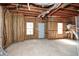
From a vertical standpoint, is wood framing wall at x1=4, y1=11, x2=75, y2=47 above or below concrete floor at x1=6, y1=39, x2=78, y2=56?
above

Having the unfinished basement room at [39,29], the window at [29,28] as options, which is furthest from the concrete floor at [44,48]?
the window at [29,28]

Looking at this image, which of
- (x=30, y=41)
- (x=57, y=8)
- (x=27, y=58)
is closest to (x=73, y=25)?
(x=57, y=8)

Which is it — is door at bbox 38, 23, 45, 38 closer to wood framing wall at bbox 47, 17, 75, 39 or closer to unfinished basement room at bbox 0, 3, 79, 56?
unfinished basement room at bbox 0, 3, 79, 56

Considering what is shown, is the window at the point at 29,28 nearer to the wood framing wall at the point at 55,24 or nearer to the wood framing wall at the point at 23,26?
the wood framing wall at the point at 23,26

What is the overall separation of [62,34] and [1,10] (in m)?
1.09

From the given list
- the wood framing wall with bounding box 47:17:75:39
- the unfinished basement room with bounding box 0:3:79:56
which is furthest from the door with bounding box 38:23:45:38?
the wood framing wall with bounding box 47:17:75:39

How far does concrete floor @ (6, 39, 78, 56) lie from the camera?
2.69 m

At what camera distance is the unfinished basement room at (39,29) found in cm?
267

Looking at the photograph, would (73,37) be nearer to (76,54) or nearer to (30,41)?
(76,54)

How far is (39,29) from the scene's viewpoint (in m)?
2.76

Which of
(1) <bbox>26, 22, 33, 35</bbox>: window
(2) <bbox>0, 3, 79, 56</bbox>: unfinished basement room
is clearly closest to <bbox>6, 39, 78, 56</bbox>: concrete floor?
(2) <bbox>0, 3, 79, 56</bbox>: unfinished basement room

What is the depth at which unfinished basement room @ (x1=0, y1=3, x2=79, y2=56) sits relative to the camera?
105 inches

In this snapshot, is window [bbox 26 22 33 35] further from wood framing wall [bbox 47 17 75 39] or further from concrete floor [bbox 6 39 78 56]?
wood framing wall [bbox 47 17 75 39]

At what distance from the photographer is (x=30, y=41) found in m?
2.72
